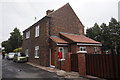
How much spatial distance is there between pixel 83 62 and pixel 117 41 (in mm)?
23385

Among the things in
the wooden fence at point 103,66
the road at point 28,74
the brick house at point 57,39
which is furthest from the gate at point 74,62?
the road at point 28,74

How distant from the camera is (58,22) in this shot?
14.7 metres

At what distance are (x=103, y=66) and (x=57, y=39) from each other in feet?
24.1

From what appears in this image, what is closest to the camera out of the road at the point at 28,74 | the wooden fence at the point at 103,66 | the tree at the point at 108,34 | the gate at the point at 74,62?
the wooden fence at the point at 103,66

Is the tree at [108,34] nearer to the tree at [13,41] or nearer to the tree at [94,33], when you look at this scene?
the tree at [94,33]

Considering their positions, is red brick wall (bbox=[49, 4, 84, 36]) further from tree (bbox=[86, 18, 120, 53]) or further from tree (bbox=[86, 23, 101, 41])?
tree (bbox=[86, 18, 120, 53])

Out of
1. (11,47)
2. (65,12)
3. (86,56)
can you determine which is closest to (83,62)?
(86,56)

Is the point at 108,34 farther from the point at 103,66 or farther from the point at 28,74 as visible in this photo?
the point at 28,74

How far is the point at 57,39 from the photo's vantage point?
12.9m

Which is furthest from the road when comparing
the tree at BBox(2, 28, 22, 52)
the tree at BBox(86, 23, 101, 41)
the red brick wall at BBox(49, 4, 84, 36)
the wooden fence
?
the tree at BBox(2, 28, 22, 52)

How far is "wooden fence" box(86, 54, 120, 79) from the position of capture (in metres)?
6.00

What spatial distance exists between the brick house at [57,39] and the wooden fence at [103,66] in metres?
3.43

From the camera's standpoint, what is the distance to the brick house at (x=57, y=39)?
483 inches

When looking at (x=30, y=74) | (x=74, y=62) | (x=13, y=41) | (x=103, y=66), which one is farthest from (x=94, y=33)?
(x=13, y=41)
